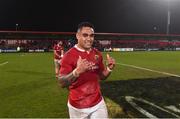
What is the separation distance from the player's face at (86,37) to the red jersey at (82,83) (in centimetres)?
14

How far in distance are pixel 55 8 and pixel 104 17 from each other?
12521 mm

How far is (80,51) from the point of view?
5.02 m

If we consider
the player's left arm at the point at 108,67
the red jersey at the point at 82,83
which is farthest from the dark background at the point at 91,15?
the red jersey at the point at 82,83

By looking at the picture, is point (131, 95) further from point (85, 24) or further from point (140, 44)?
point (140, 44)

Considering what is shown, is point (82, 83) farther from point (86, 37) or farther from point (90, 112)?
point (86, 37)

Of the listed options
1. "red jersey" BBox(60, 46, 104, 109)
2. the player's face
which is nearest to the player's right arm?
"red jersey" BBox(60, 46, 104, 109)

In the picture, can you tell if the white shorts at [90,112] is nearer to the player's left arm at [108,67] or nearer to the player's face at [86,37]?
the player's left arm at [108,67]

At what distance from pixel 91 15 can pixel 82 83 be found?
7199 cm

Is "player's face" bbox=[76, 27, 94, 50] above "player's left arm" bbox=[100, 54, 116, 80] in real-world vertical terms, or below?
above

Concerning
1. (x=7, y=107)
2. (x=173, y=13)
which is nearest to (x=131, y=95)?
(x=7, y=107)

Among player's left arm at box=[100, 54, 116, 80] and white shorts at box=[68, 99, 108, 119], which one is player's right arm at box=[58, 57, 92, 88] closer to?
white shorts at box=[68, 99, 108, 119]

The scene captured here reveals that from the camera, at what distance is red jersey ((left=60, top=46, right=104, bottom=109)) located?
4914mm

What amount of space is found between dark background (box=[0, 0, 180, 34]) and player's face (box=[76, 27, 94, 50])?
66375mm

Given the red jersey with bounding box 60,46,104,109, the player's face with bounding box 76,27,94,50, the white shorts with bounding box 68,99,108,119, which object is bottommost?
the white shorts with bounding box 68,99,108,119
